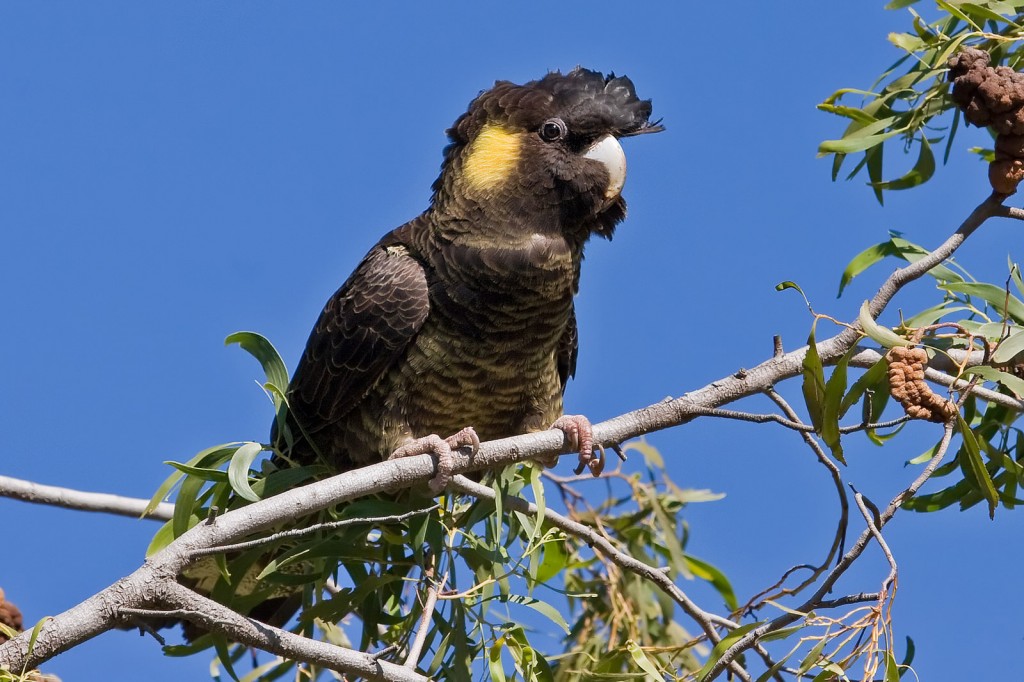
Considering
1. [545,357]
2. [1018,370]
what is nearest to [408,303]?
[545,357]

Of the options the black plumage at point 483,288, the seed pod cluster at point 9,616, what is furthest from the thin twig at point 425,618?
the seed pod cluster at point 9,616

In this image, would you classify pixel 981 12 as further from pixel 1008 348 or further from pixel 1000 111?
pixel 1008 348

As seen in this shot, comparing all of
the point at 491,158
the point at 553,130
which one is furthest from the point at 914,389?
A: the point at 491,158

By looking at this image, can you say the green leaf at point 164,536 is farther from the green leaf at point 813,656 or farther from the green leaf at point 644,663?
the green leaf at point 813,656

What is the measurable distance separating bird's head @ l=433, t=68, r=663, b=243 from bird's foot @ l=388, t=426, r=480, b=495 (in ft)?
2.86

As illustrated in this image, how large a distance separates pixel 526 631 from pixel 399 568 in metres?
0.59

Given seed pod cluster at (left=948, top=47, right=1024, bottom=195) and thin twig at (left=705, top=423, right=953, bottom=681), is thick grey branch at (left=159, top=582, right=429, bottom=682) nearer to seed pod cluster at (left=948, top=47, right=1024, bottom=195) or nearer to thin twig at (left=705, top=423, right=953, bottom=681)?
thin twig at (left=705, top=423, right=953, bottom=681)

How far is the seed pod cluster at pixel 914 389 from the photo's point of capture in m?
2.68

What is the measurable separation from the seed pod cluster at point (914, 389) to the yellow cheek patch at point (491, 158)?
160cm

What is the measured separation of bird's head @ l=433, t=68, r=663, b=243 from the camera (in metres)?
3.72

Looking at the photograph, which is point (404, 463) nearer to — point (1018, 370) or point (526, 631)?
point (526, 631)

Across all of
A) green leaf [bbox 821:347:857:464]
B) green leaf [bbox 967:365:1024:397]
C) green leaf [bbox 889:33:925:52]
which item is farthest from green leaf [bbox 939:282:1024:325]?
green leaf [bbox 889:33:925:52]

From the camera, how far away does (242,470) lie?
2.92m

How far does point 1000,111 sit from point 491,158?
5.59 ft
